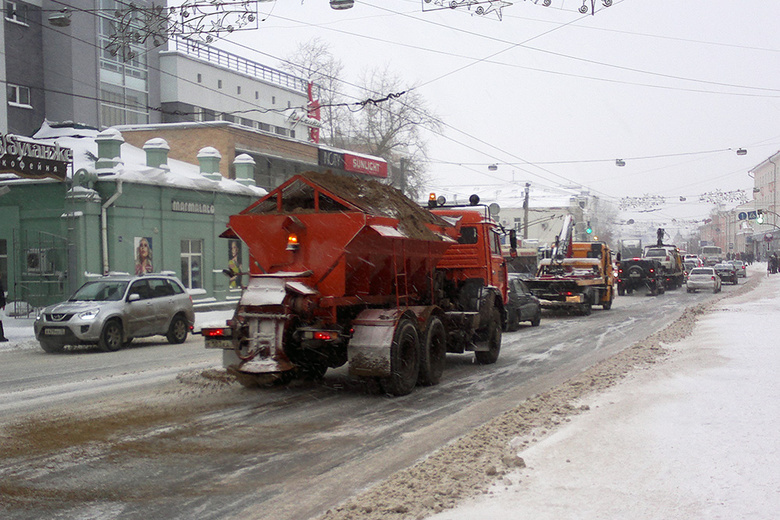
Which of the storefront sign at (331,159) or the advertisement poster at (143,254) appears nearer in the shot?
the advertisement poster at (143,254)

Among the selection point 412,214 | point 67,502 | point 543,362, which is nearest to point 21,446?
point 67,502

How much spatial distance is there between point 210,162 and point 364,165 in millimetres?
11560

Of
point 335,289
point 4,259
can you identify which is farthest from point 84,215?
point 335,289

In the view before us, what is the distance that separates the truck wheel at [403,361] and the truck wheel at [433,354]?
18 cm

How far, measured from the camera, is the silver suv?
16.0m

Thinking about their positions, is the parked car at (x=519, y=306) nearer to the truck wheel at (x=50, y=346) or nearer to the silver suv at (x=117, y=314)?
the silver suv at (x=117, y=314)

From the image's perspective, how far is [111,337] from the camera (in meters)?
16.5

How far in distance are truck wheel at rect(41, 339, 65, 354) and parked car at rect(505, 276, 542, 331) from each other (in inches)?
449

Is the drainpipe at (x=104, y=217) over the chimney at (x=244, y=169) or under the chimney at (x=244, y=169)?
under

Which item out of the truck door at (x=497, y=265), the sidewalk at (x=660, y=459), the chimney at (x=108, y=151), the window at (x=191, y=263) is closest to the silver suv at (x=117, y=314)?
the truck door at (x=497, y=265)

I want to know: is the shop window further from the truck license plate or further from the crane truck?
the truck license plate

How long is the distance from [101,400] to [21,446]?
8.13 feet

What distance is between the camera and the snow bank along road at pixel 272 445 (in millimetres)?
5488

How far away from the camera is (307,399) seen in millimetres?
9852
